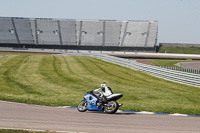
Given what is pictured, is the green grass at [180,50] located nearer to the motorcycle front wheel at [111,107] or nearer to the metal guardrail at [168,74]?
the metal guardrail at [168,74]

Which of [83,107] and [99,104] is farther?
[83,107]

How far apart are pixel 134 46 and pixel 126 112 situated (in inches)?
3057

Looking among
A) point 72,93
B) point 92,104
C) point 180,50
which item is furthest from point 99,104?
point 180,50

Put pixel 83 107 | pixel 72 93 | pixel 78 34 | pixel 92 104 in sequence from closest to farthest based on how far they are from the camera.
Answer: pixel 92 104
pixel 83 107
pixel 72 93
pixel 78 34

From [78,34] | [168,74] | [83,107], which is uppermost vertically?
[83,107]

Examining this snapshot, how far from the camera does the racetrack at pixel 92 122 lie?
8.90 metres

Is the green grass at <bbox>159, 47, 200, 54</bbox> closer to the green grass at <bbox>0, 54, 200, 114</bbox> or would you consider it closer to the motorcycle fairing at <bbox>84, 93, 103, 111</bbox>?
the green grass at <bbox>0, 54, 200, 114</bbox>

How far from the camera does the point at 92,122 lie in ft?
32.6

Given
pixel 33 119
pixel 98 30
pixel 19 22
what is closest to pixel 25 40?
pixel 19 22

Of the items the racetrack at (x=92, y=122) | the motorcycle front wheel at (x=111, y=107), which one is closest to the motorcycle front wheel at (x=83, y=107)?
the racetrack at (x=92, y=122)

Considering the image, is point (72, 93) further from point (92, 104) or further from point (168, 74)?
point (168, 74)

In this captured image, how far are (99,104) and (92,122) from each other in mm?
2327

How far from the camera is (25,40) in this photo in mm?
90812

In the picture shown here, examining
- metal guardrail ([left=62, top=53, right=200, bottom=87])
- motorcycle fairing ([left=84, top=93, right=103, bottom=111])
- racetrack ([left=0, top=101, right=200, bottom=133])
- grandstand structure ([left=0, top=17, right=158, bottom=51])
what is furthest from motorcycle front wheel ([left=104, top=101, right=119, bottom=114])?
grandstand structure ([left=0, top=17, right=158, bottom=51])
